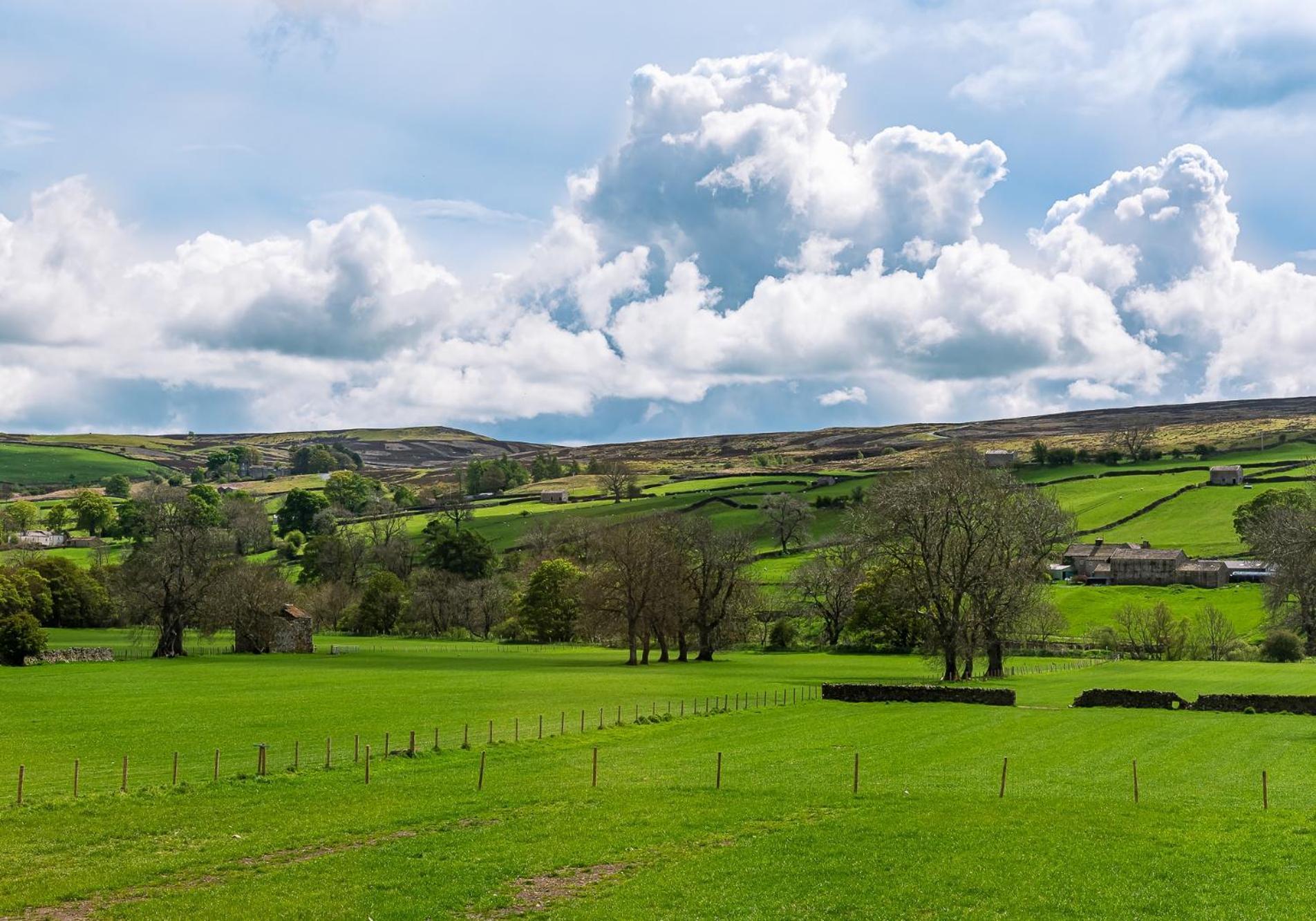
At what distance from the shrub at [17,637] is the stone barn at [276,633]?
2101 cm

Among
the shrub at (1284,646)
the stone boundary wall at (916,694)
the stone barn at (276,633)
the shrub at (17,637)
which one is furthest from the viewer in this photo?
the stone barn at (276,633)

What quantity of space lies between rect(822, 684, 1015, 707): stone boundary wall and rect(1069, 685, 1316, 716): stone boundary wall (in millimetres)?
4237

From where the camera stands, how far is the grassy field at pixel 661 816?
21.8 metres

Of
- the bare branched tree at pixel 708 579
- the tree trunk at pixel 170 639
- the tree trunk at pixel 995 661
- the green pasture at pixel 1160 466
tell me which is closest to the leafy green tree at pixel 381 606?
the tree trunk at pixel 170 639

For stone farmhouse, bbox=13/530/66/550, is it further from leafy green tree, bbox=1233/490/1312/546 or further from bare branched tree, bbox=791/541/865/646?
leafy green tree, bbox=1233/490/1312/546

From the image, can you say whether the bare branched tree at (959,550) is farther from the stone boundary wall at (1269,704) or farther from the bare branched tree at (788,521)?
the bare branched tree at (788,521)

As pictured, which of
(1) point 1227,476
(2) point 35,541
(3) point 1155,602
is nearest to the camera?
(3) point 1155,602

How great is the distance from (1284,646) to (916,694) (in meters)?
54.1

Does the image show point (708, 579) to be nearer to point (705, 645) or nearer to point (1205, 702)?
point (705, 645)

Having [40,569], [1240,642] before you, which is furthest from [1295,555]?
[40,569]

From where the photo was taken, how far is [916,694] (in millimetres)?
61656

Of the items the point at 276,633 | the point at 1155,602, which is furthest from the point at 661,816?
the point at 1155,602

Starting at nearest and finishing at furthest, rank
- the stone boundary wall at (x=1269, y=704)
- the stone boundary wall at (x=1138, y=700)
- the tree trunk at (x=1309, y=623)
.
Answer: the stone boundary wall at (x=1269, y=704) < the stone boundary wall at (x=1138, y=700) < the tree trunk at (x=1309, y=623)

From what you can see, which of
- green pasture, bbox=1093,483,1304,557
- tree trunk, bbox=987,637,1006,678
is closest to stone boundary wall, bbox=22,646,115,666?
tree trunk, bbox=987,637,1006,678
